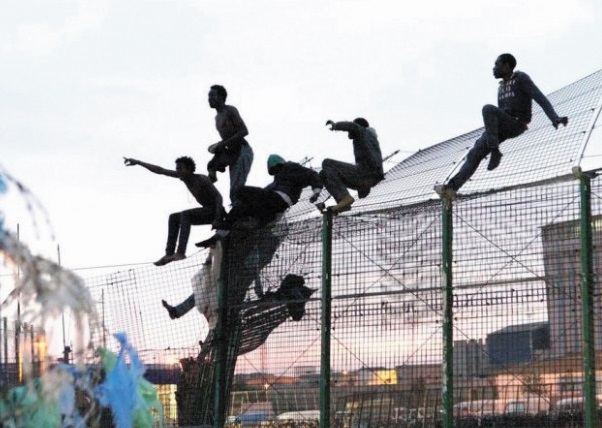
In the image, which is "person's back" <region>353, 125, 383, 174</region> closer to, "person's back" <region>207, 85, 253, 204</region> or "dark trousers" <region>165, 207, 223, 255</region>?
"person's back" <region>207, 85, 253, 204</region>

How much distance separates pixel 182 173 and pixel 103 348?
1.98 metres

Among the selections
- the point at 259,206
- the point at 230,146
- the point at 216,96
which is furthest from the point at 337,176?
the point at 216,96

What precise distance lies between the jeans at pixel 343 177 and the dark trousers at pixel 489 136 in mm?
1178

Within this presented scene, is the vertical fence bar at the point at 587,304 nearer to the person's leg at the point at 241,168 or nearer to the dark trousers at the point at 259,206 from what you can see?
the dark trousers at the point at 259,206

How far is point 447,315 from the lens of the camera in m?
9.16

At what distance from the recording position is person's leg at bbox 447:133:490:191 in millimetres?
9891

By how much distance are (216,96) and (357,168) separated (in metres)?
1.99

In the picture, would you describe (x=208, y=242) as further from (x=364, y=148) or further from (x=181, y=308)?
(x=364, y=148)

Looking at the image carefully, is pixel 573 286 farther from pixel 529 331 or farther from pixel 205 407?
pixel 205 407

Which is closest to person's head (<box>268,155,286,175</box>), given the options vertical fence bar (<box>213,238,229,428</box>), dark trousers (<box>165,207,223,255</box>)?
dark trousers (<box>165,207,223,255</box>)

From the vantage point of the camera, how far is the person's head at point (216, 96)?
1245 centimetres

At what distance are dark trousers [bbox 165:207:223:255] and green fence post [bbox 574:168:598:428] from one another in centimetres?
408

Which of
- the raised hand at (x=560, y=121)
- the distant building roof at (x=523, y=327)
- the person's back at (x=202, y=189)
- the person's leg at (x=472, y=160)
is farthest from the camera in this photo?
the person's back at (x=202, y=189)

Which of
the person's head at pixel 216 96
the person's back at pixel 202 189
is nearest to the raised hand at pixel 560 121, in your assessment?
the person's back at pixel 202 189
